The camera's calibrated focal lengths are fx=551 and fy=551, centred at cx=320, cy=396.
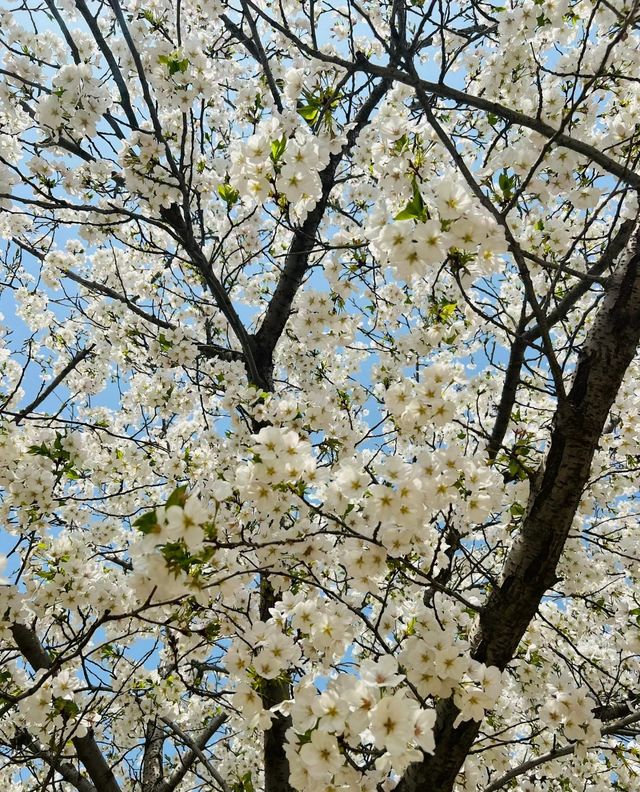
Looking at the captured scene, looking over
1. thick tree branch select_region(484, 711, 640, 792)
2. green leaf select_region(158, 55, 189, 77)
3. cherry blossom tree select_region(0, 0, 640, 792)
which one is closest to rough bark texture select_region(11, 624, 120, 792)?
cherry blossom tree select_region(0, 0, 640, 792)

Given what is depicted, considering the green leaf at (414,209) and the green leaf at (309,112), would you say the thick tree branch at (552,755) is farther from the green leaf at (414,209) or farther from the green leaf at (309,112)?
the green leaf at (309,112)

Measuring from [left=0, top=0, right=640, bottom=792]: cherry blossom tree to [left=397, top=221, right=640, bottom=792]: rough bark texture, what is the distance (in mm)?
11

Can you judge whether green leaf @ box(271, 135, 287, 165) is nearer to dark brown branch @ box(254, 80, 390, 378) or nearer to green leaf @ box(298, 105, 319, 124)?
green leaf @ box(298, 105, 319, 124)

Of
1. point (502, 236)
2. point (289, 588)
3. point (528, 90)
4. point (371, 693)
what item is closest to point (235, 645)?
point (289, 588)

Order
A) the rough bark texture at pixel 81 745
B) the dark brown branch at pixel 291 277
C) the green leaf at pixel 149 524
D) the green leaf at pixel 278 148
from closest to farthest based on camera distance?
1. the green leaf at pixel 149 524
2. the green leaf at pixel 278 148
3. the rough bark texture at pixel 81 745
4. the dark brown branch at pixel 291 277

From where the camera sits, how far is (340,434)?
3471 millimetres

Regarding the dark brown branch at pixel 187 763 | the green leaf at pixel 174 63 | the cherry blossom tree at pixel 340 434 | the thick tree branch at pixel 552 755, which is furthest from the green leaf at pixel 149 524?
the dark brown branch at pixel 187 763

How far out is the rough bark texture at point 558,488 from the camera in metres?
2.21

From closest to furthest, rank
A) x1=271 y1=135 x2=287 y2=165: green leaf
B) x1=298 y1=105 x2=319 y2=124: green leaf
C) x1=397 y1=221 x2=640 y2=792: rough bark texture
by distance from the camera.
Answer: x1=271 y1=135 x2=287 y2=165: green leaf
x1=397 y1=221 x2=640 y2=792: rough bark texture
x1=298 y1=105 x2=319 y2=124: green leaf

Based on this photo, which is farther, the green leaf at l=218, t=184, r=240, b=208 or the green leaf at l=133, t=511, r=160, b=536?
the green leaf at l=218, t=184, r=240, b=208

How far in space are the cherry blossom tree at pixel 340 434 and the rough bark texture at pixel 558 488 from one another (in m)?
0.01

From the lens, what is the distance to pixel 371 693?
152 cm

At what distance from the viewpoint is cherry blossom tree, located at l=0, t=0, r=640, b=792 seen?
1.83m

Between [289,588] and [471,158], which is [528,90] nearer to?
[471,158]
